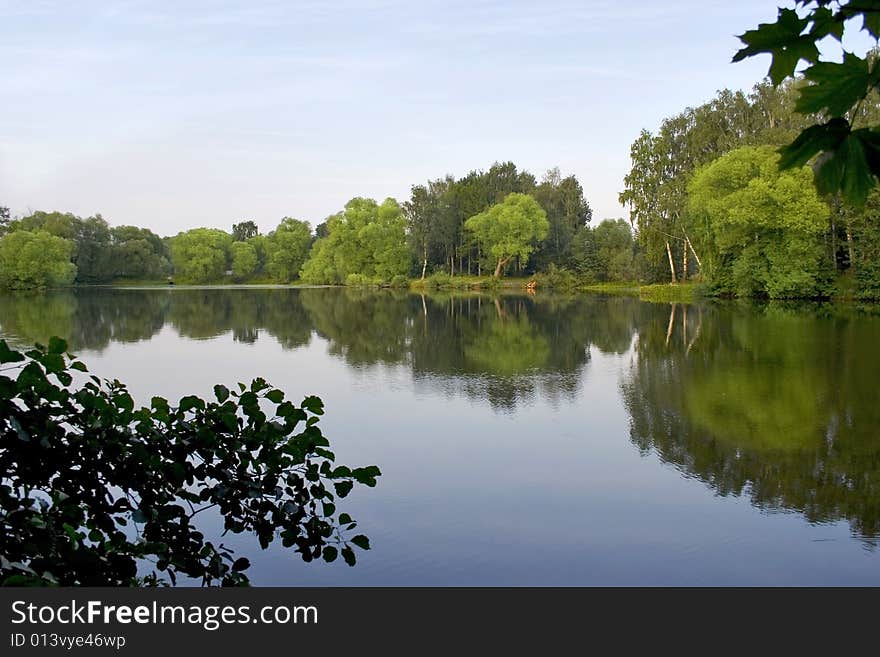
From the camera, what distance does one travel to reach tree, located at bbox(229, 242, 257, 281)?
352 ft

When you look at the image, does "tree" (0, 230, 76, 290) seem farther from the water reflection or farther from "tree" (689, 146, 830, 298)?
"tree" (689, 146, 830, 298)

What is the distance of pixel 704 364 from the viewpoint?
18.7m

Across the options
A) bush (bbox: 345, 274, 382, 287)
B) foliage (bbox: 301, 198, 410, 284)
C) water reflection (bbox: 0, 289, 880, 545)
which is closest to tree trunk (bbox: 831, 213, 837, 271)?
water reflection (bbox: 0, 289, 880, 545)

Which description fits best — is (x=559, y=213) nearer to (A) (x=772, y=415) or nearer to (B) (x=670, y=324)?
(B) (x=670, y=324)

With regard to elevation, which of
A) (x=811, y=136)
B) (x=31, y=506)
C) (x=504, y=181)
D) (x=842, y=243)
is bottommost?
(x=31, y=506)

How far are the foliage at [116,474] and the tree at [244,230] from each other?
15007 cm

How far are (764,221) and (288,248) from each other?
244 ft

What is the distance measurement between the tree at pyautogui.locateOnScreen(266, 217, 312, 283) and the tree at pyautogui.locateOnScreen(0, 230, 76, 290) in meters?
29.6

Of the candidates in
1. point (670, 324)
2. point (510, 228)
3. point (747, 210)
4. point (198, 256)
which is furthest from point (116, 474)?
point (198, 256)

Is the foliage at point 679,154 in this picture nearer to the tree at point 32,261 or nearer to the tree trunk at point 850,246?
the tree trunk at point 850,246

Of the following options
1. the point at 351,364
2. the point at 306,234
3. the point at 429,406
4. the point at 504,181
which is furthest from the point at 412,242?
the point at 429,406

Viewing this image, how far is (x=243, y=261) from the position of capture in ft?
352
